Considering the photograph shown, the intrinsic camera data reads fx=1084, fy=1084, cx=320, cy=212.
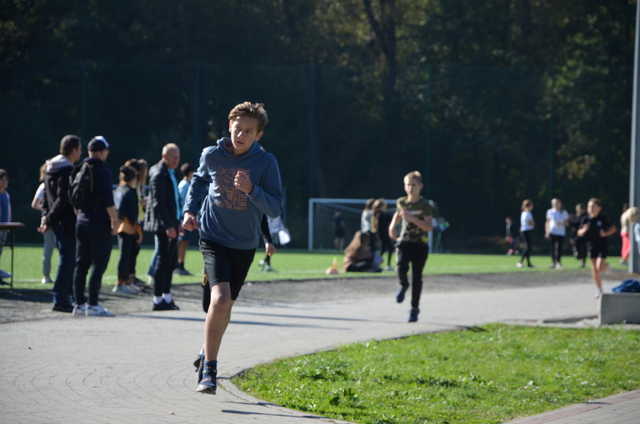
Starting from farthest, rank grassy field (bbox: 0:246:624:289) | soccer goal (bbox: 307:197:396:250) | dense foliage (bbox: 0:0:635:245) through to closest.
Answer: dense foliage (bbox: 0:0:635:245)
soccer goal (bbox: 307:197:396:250)
grassy field (bbox: 0:246:624:289)

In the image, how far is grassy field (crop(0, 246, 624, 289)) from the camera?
19.0 meters

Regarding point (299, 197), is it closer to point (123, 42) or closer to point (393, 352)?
point (123, 42)

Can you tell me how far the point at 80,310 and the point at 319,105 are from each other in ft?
94.1

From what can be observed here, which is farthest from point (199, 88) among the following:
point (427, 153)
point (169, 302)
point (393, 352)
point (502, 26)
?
point (393, 352)

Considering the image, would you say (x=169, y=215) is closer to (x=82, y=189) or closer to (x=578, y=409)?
(x=82, y=189)

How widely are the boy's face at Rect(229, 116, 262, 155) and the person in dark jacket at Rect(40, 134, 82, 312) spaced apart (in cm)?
532

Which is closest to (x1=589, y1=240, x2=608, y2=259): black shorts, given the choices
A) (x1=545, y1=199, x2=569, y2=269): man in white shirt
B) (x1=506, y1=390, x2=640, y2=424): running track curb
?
(x1=545, y1=199, x2=569, y2=269): man in white shirt

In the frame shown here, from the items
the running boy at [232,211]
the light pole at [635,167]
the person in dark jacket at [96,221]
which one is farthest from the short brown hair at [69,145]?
the light pole at [635,167]

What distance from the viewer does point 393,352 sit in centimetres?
964

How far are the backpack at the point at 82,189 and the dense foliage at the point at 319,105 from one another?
25.7m

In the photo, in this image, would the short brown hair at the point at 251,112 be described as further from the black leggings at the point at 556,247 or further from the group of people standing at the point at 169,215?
the black leggings at the point at 556,247

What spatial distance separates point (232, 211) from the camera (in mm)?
7047

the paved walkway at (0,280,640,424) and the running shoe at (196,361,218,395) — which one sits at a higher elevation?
the running shoe at (196,361,218,395)

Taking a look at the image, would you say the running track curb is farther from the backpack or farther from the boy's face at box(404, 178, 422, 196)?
the backpack
